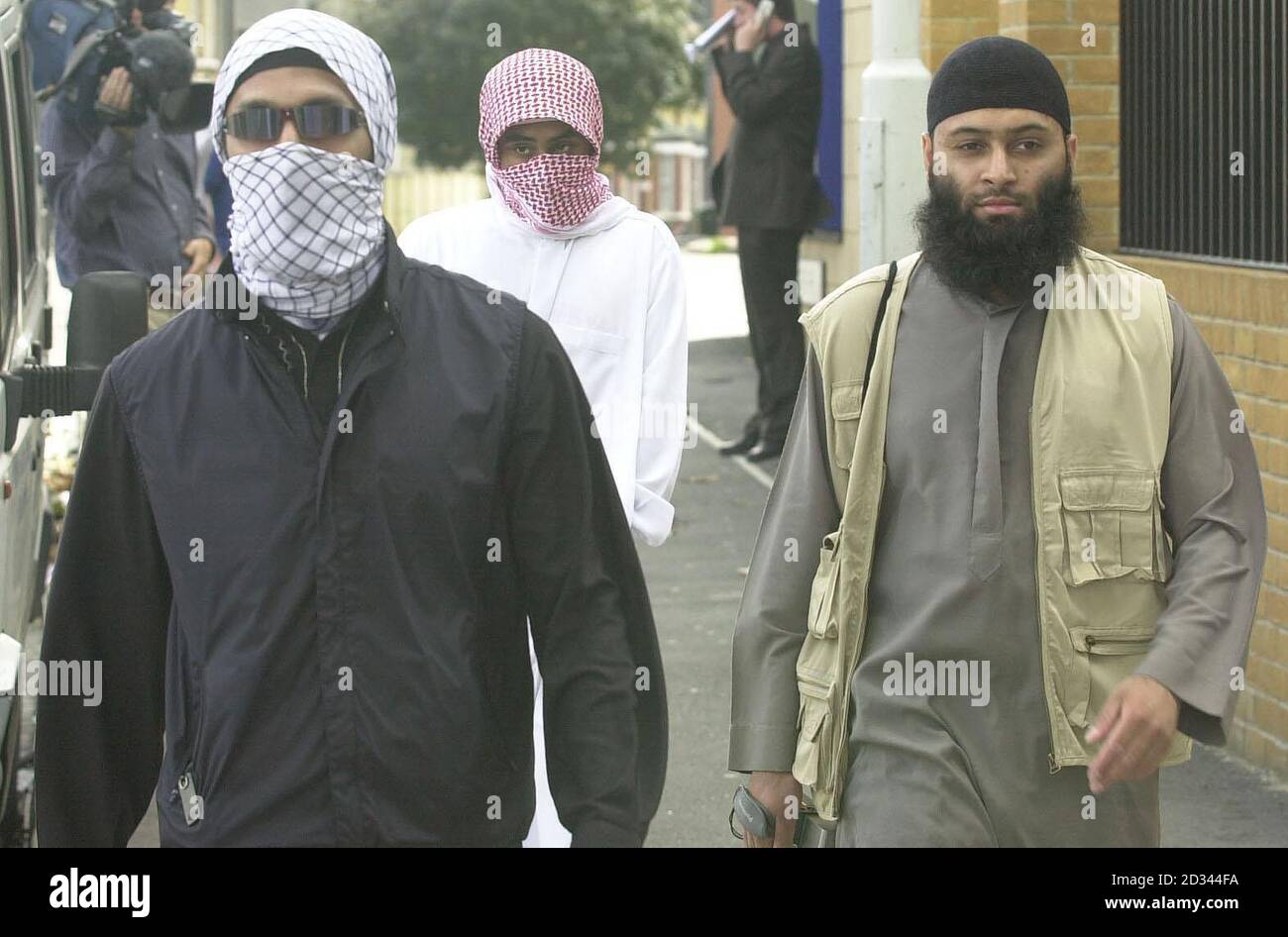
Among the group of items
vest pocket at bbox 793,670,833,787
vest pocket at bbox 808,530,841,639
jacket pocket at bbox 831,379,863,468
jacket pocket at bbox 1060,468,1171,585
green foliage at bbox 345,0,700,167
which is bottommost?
vest pocket at bbox 793,670,833,787

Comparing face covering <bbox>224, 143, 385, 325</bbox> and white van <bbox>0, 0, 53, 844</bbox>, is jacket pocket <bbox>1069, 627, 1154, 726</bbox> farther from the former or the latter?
white van <bbox>0, 0, 53, 844</bbox>

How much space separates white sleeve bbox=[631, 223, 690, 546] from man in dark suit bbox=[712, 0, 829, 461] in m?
6.40

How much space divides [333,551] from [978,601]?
48.8 inches

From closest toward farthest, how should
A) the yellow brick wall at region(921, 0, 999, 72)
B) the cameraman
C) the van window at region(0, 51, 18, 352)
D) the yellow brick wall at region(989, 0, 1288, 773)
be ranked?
the van window at region(0, 51, 18, 352)
the yellow brick wall at region(989, 0, 1288, 773)
the cameraman
the yellow brick wall at region(921, 0, 999, 72)

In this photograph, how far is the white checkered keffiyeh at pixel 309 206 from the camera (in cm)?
295

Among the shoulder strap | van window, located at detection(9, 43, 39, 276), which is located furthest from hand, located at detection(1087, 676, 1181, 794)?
van window, located at detection(9, 43, 39, 276)

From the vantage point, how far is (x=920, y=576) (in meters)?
3.62

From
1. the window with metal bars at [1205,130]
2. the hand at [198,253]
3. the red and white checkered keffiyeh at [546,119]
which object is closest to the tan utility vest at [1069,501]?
the red and white checkered keffiyeh at [546,119]

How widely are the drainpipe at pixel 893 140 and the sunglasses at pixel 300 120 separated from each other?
12.9 feet

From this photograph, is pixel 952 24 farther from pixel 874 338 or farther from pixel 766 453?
pixel 874 338

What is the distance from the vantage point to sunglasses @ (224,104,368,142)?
300cm

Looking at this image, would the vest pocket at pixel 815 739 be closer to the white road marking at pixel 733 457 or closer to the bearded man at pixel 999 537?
the bearded man at pixel 999 537

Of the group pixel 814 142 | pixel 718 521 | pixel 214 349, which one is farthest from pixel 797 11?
pixel 214 349

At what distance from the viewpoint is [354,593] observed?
110 inches
